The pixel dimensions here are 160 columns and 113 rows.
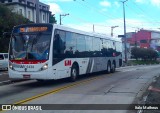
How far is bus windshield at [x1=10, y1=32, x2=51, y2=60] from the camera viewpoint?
16.4 metres

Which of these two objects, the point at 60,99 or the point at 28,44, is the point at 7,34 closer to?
the point at 28,44

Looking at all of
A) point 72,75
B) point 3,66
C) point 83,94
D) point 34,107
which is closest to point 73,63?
point 72,75

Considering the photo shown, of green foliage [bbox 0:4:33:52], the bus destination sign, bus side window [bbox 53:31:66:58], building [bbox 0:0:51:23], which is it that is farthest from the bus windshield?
building [bbox 0:0:51:23]

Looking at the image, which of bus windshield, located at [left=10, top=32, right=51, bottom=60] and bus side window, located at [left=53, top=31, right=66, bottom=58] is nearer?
bus windshield, located at [left=10, top=32, right=51, bottom=60]

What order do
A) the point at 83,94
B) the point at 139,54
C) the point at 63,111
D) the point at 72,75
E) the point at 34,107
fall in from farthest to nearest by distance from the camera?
1. the point at 139,54
2. the point at 72,75
3. the point at 83,94
4. the point at 34,107
5. the point at 63,111

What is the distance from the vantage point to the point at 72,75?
19.0m

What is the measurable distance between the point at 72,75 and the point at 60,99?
6698mm

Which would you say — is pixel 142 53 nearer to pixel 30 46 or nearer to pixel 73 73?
pixel 73 73

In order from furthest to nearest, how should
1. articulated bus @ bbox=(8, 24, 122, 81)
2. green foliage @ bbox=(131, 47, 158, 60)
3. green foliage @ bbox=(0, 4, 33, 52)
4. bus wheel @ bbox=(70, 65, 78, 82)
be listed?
green foliage @ bbox=(131, 47, 158, 60)
green foliage @ bbox=(0, 4, 33, 52)
bus wheel @ bbox=(70, 65, 78, 82)
articulated bus @ bbox=(8, 24, 122, 81)

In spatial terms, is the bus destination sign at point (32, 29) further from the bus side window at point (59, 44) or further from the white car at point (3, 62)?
the white car at point (3, 62)

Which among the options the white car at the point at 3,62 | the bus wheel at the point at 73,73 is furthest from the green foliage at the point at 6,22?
the bus wheel at the point at 73,73

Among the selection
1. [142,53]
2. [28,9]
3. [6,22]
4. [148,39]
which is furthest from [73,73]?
[148,39]

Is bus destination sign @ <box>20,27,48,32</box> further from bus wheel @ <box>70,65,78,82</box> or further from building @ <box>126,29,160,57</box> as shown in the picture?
building @ <box>126,29,160,57</box>

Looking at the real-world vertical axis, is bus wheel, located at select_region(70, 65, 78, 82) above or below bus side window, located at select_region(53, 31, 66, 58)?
below
